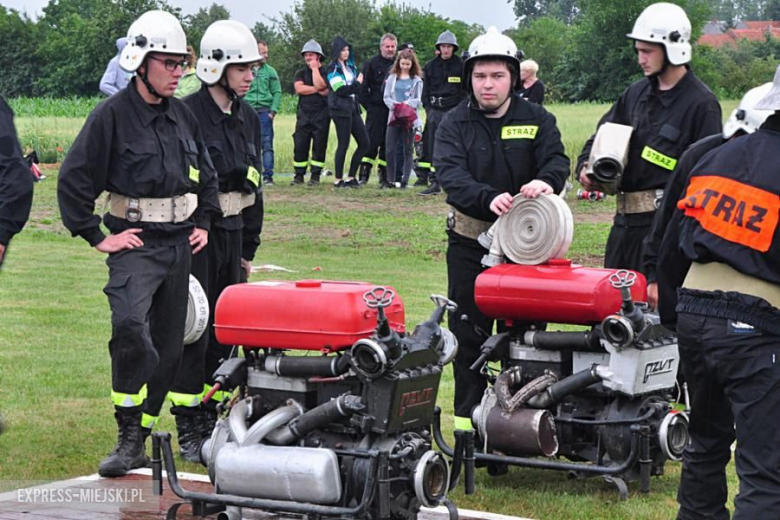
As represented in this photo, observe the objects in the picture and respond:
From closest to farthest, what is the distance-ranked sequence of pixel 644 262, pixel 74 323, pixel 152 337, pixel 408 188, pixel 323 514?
1. pixel 323 514
2. pixel 644 262
3. pixel 152 337
4. pixel 74 323
5. pixel 408 188

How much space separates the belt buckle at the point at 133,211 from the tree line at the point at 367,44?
56.3 m

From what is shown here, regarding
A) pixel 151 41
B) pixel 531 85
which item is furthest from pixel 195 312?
pixel 531 85

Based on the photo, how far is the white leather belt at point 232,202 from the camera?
324 inches

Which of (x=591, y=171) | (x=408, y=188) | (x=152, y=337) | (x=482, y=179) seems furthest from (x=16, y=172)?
(x=408, y=188)

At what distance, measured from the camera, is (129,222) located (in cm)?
732

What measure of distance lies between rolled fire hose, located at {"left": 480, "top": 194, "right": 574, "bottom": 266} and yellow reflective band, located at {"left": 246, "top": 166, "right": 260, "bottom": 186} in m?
1.85

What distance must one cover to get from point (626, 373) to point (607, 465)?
51 centimetres

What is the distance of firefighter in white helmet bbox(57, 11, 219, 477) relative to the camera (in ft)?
23.8

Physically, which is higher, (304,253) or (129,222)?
(129,222)

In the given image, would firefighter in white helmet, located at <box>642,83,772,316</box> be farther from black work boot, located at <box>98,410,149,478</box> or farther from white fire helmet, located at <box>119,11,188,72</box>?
black work boot, located at <box>98,410,149,478</box>

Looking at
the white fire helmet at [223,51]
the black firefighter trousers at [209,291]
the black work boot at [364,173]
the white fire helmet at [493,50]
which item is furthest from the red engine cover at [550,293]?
the black work boot at [364,173]

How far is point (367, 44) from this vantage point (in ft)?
253

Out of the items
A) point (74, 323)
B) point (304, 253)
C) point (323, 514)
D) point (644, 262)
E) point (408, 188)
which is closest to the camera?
point (323, 514)

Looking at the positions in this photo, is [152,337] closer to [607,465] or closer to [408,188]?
[607,465]
